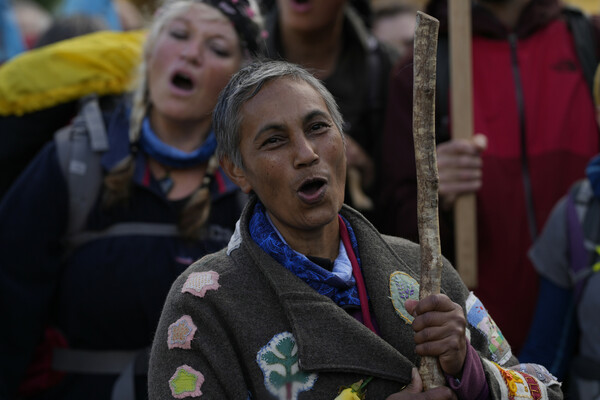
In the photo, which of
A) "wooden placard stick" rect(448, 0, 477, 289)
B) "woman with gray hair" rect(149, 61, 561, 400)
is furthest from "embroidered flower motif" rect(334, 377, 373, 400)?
"wooden placard stick" rect(448, 0, 477, 289)

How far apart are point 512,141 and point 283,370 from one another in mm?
2070

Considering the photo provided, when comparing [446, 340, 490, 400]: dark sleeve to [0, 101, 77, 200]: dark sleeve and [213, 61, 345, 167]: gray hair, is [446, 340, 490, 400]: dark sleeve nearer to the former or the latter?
[213, 61, 345, 167]: gray hair

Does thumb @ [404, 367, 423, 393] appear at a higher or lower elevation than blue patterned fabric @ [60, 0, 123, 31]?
higher

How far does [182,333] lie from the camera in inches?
89.4

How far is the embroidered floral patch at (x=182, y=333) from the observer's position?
2.25 meters

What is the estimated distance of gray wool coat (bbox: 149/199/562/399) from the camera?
2.23m

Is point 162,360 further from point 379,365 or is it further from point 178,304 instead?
point 379,365

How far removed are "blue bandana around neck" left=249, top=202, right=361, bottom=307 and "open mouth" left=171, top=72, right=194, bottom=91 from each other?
152cm

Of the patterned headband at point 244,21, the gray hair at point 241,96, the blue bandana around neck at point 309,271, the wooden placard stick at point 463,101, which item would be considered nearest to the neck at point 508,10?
the wooden placard stick at point 463,101

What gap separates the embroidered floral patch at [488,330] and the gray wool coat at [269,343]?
0.41ft

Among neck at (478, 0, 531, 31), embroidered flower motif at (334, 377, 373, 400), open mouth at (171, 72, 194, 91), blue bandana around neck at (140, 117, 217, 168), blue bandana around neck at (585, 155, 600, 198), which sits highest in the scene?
neck at (478, 0, 531, 31)

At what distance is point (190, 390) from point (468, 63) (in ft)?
6.72

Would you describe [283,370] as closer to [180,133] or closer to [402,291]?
[402,291]

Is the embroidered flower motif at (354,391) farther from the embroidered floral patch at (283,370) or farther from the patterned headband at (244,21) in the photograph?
the patterned headband at (244,21)
